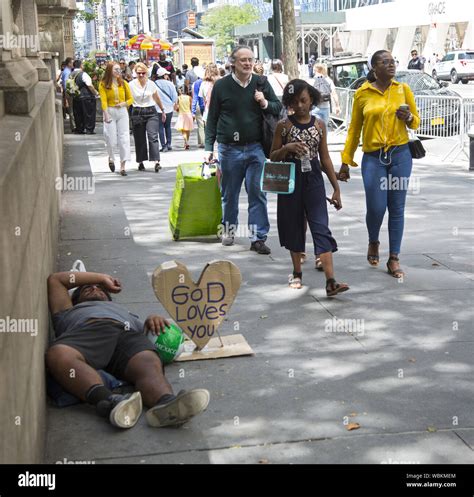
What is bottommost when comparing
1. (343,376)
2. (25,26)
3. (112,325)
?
(343,376)

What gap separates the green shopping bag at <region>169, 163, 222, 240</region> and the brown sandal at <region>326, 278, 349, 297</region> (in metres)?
2.99

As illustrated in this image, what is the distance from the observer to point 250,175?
9641 millimetres

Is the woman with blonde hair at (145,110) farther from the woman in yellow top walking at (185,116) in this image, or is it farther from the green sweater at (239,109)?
the green sweater at (239,109)

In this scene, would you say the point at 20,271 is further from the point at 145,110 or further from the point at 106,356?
the point at 145,110

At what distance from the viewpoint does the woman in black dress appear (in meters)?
7.96

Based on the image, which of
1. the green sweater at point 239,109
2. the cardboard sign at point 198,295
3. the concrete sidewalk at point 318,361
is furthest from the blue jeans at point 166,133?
the cardboard sign at point 198,295

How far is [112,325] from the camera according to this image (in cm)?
570

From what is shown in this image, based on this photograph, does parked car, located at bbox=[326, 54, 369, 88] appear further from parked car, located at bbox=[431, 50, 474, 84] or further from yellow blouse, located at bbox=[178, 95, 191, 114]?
parked car, located at bbox=[431, 50, 474, 84]

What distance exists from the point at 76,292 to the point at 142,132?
34.3 ft

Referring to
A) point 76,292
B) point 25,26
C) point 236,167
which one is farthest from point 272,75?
point 76,292

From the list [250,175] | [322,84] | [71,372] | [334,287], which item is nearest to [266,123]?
[250,175]

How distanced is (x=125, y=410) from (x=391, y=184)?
430 cm

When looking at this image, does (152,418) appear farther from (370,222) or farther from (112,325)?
(370,222)
